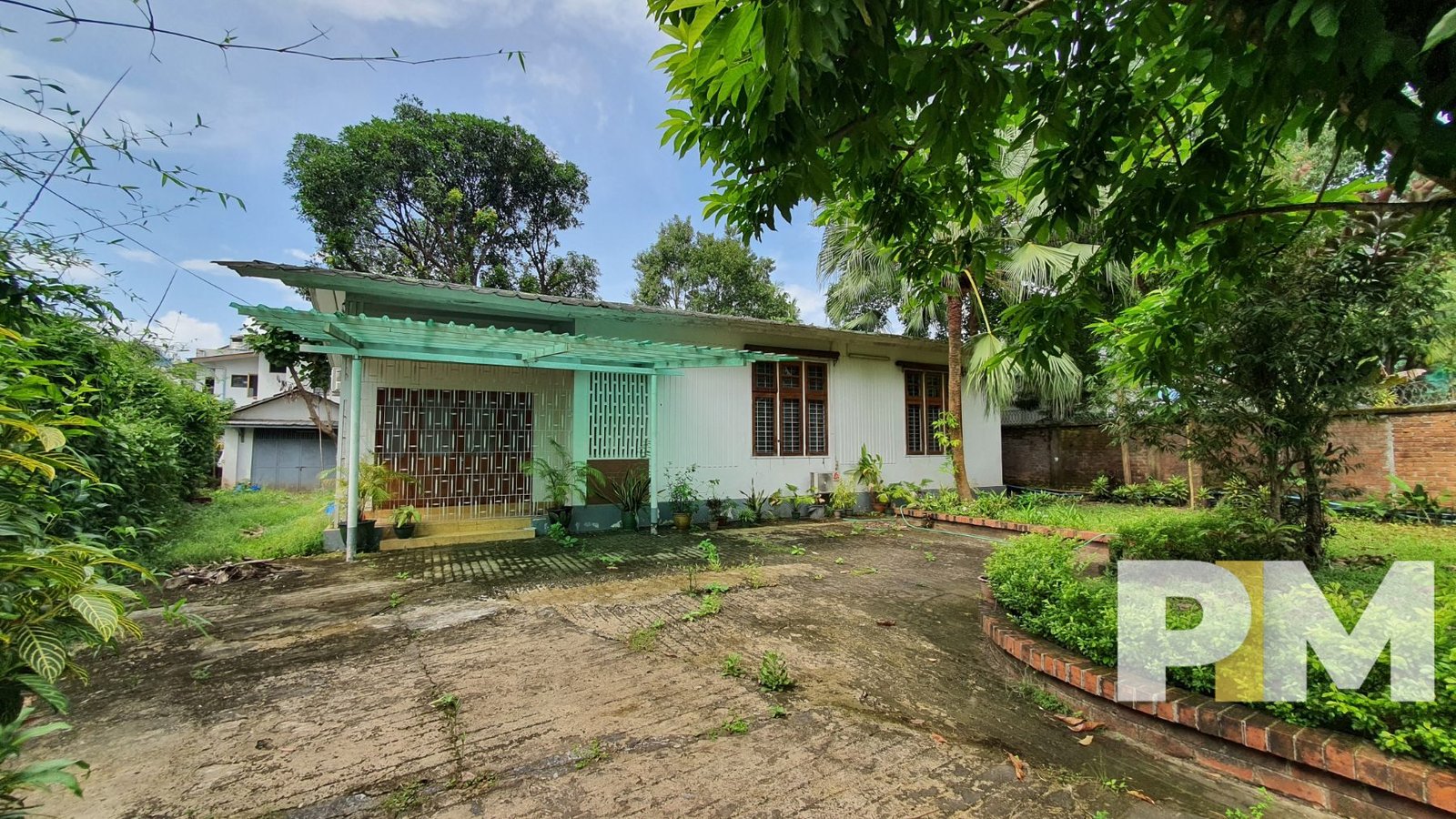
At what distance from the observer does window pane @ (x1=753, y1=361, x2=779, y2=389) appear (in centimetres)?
903

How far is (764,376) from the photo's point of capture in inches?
359

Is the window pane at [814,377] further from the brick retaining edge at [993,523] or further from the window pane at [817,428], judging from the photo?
the brick retaining edge at [993,523]

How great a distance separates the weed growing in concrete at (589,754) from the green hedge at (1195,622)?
7.65 feet

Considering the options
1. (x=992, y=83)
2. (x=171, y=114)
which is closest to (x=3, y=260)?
(x=171, y=114)

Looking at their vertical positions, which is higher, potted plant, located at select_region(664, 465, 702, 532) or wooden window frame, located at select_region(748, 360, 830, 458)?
wooden window frame, located at select_region(748, 360, 830, 458)

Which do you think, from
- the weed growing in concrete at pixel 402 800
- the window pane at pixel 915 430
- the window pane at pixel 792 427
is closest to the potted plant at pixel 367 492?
the weed growing in concrete at pixel 402 800

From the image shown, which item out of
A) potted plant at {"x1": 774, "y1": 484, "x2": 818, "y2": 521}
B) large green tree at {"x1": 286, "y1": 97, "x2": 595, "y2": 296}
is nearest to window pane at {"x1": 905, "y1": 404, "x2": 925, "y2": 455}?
potted plant at {"x1": 774, "y1": 484, "x2": 818, "y2": 521}

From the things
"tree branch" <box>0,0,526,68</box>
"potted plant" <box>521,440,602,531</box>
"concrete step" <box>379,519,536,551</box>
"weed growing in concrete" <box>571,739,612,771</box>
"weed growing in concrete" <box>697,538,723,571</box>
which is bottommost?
"weed growing in concrete" <box>571,739,612,771</box>

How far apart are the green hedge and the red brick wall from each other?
198 centimetres

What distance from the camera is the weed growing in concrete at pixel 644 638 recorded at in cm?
335

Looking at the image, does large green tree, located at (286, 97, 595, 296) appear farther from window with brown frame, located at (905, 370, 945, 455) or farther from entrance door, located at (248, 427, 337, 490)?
window with brown frame, located at (905, 370, 945, 455)

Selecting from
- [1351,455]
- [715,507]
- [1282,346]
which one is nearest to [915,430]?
[715,507]

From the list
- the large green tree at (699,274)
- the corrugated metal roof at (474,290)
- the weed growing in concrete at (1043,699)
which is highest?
the large green tree at (699,274)

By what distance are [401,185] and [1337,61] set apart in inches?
695
